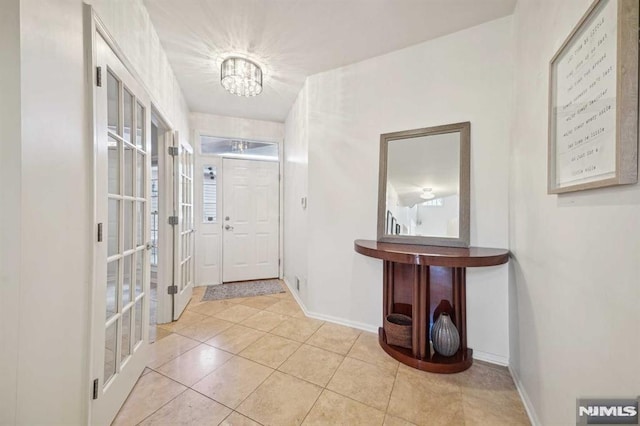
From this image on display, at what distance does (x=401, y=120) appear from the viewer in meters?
2.22

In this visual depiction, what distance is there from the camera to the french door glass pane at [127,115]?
1520mm

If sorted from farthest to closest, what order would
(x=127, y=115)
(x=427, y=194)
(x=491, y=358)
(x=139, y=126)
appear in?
1. (x=427, y=194)
2. (x=491, y=358)
3. (x=139, y=126)
4. (x=127, y=115)

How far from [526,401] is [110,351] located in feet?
7.86

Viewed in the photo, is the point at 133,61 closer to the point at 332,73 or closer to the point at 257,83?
the point at 257,83

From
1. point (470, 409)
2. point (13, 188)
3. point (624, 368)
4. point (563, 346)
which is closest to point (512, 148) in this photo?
point (563, 346)

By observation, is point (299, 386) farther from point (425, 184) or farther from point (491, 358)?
point (425, 184)

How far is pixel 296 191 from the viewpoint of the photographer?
10.7 ft

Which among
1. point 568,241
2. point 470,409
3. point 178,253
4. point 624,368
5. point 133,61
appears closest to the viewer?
point 624,368

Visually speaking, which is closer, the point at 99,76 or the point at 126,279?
the point at 99,76

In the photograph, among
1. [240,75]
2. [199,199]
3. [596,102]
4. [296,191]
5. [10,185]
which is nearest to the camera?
[10,185]

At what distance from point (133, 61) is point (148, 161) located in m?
0.64

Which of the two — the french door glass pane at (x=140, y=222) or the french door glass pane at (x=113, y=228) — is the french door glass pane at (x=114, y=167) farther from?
the french door glass pane at (x=140, y=222)

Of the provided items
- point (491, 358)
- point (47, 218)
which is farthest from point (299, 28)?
point (491, 358)

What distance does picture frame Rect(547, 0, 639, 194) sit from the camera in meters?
0.76
